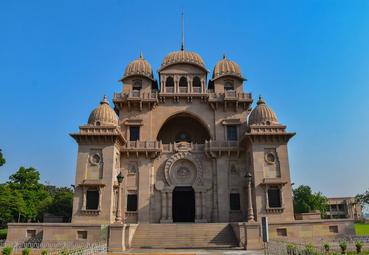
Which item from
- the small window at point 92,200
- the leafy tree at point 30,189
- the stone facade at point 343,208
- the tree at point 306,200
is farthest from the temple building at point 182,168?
the stone facade at point 343,208

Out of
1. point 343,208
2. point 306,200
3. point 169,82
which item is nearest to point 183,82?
point 169,82

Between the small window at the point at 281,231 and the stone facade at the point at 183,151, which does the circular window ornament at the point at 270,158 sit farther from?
the small window at the point at 281,231

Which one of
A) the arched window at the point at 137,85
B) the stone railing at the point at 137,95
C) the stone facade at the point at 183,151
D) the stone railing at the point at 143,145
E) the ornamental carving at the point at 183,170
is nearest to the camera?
the stone facade at the point at 183,151

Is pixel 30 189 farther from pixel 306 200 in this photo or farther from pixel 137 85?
pixel 306 200

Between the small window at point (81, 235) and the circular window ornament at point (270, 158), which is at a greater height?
the circular window ornament at point (270, 158)

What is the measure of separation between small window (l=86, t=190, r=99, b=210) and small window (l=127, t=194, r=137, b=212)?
4153 mm

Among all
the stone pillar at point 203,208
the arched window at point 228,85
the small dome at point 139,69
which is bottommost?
the stone pillar at point 203,208

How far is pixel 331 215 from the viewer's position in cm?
9188

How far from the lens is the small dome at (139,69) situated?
37.6m

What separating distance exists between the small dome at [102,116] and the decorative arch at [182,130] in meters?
7.27

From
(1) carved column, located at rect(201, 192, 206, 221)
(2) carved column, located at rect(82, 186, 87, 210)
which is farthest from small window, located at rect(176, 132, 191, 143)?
(2) carved column, located at rect(82, 186, 87, 210)

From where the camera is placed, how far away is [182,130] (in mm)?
39688

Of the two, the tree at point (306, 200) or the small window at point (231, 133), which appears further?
the tree at point (306, 200)

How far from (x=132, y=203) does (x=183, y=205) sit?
5861 mm
